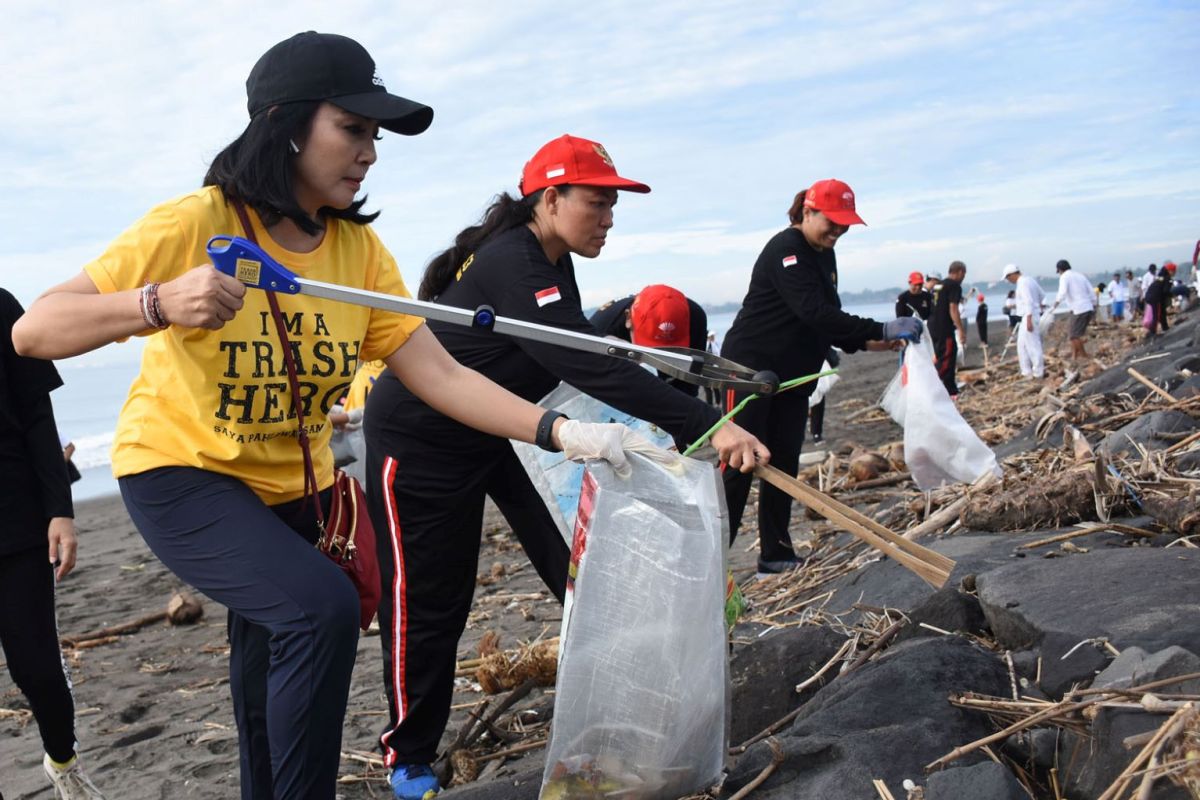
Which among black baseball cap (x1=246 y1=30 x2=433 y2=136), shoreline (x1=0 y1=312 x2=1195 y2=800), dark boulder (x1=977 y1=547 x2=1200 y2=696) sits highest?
black baseball cap (x1=246 y1=30 x2=433 y2=136)

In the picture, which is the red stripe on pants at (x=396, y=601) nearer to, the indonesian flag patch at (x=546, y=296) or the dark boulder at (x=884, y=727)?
the indonesian flag patch at (x=546, y=296)

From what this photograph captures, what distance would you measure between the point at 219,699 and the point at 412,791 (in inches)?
74.5

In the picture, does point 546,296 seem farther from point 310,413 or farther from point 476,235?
point 310,413

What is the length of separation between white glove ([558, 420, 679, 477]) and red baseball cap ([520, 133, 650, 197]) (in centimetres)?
102

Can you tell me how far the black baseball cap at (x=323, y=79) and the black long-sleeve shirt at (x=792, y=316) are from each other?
3.26 metres

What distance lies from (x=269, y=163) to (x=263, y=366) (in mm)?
444

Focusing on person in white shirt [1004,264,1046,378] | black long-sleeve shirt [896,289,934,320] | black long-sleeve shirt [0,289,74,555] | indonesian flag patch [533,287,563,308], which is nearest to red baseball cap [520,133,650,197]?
indonesian flag patch [533,287,563,308]

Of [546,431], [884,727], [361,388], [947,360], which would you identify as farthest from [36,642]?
[947,360]

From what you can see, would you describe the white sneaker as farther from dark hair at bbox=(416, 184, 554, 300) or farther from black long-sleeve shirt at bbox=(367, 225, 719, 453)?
dark hair at bbox=(416, 184, 554, 300)

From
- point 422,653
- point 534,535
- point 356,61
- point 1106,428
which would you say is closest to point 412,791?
point 422,653

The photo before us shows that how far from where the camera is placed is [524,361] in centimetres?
348

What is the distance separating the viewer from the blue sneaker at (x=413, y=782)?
325cm

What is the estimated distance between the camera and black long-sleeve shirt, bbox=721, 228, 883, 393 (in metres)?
5.38

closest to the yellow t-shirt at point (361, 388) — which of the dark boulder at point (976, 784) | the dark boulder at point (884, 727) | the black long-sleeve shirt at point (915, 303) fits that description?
the dark boulder at point (884, 727)
